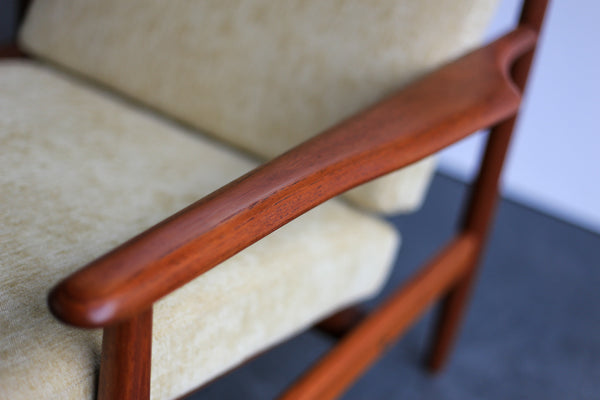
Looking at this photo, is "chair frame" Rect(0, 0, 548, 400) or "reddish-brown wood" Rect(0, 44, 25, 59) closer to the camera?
"chair frame" Rect(0, 0, 548, 400)

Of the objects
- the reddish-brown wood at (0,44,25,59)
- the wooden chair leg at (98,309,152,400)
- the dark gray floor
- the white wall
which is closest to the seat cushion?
the wooden chair leg at (98,309,152,400)

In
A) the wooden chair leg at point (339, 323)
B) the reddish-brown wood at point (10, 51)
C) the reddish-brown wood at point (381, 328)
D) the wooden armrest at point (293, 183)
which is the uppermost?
the wooden armrest at point (293, 183)

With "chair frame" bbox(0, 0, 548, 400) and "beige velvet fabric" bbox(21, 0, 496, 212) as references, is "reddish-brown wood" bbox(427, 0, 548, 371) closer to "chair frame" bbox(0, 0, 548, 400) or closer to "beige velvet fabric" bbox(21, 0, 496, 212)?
"chair frame" bbox(0, 0, 548, 400)

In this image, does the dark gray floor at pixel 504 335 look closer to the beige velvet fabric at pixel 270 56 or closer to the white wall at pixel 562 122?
the white wall at pixel 562 122

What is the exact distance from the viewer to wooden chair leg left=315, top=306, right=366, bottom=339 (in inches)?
27.8

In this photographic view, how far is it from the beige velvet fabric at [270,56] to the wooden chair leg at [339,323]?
0.53ft

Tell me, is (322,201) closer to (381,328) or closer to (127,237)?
(127,237)

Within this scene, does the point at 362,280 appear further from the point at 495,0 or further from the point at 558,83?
the point at 558,83

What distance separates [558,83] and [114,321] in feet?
4.51

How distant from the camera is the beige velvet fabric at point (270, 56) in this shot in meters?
0.59

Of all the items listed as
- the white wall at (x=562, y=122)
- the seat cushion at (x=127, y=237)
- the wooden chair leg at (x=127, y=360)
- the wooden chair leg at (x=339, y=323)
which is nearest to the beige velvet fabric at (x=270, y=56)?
the seat cushion at (x=127, y=237)

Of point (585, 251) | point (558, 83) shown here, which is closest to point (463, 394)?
point (585, 251)

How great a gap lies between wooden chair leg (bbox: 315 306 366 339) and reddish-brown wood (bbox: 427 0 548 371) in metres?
0.20

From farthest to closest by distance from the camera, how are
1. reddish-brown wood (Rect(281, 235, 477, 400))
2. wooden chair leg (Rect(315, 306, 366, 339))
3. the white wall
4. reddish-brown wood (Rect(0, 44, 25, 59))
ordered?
the white wall < reddish-brown wood (Rect(0, 44, 25, 59)) < wooden chair leg (Rect(315, 306, 366, 339)) < reddish-brown wood (Rect(281, 235, 477, 400))
